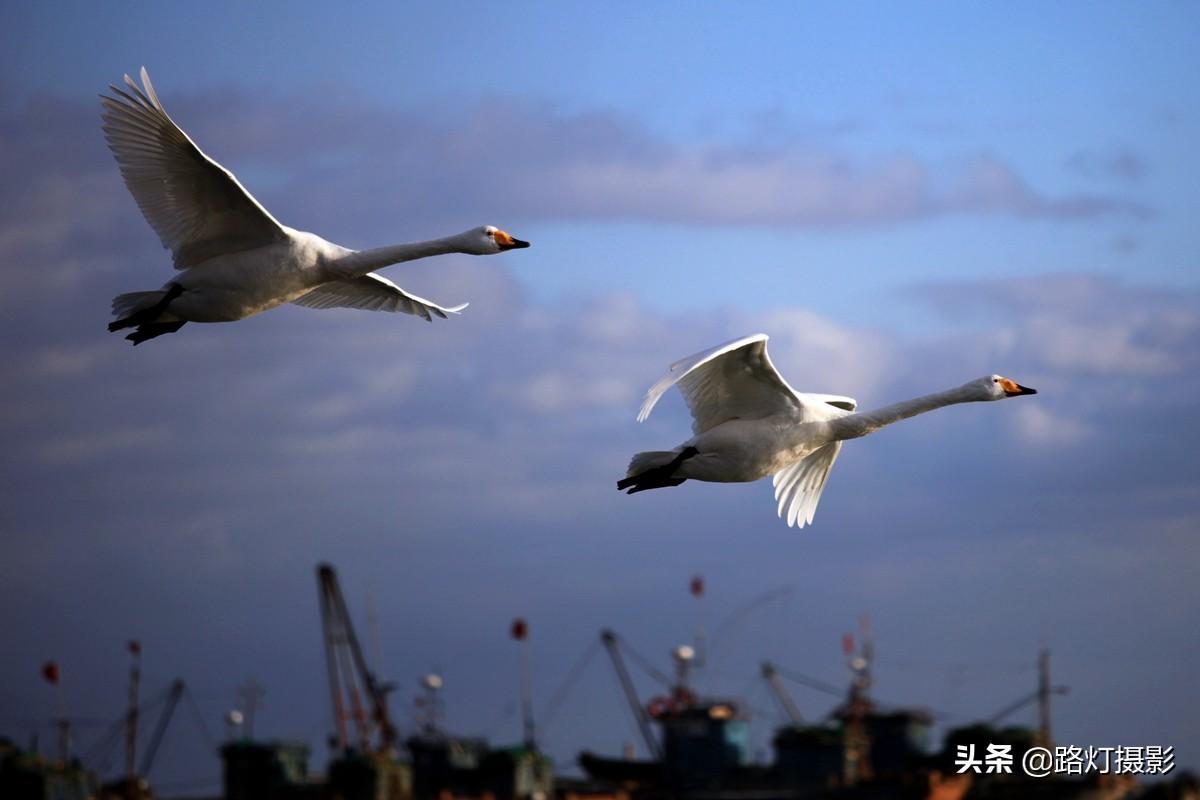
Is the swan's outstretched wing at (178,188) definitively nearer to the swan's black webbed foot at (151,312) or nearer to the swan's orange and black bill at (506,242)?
the swan's black webbed foot at (151,312)

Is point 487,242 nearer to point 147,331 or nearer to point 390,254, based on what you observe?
point 390,254

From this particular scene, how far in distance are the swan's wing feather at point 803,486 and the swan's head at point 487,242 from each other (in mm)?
5470

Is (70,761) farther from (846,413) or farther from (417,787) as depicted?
(846,413)

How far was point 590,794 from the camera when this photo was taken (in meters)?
73.3

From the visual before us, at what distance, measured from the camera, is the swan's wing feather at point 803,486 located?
31.2 metres

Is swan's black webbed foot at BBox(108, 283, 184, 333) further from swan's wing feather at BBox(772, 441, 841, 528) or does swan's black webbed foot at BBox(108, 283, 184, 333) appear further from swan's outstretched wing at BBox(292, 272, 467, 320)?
swan's wing feather at BBox(772, 441, 841, 528)

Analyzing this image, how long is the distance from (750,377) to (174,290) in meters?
7.96

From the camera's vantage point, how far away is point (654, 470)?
28422 millimetres

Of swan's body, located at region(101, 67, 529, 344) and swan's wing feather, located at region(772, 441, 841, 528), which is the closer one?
swan's body, located at region(101, 67, 529, 344)

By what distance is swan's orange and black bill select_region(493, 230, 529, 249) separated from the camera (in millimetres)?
29234

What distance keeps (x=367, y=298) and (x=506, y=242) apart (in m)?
3.48

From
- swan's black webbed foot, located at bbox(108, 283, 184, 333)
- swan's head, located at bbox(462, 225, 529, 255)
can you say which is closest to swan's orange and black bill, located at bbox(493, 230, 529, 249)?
swan's head, located at bbox(462, 225, 529, 255)

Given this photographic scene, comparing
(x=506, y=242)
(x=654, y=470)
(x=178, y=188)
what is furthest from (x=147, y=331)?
(x=654, y=470)

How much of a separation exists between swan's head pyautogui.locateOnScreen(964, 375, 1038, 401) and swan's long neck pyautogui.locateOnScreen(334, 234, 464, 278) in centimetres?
771
